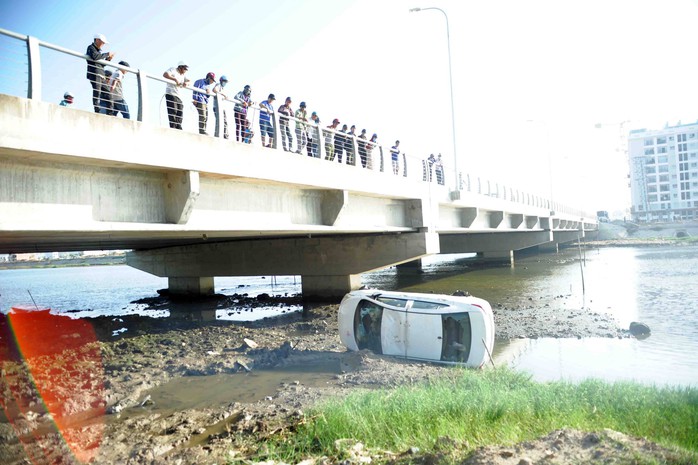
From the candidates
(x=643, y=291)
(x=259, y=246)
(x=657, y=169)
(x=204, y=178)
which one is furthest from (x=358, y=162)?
(x=657, y=169)

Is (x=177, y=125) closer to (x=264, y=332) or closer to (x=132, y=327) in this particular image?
(x=264, y=332)

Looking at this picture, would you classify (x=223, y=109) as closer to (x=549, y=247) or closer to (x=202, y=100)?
(x=202, y=100)

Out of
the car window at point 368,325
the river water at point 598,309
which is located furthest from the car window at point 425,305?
the river water at point 598,309

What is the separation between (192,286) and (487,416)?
2381cm

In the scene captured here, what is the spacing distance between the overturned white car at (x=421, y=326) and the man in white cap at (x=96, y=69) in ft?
22.0

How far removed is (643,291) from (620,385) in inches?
716

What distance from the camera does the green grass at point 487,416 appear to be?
5.76 metres

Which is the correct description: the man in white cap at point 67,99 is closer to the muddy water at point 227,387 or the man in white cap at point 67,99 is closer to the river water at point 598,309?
the muddy water at point 227,387

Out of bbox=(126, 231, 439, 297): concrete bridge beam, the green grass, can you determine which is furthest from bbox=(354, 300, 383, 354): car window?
bbox=(126, 231, 439, 297): concrete bridge beam

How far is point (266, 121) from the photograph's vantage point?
1407 centimetres

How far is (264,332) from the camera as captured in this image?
15.8m

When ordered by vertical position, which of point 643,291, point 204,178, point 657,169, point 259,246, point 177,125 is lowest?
point 643,291

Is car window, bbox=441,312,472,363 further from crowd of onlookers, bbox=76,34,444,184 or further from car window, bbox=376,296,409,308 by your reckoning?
crowd of onlookers, bbox=76,34,444,184

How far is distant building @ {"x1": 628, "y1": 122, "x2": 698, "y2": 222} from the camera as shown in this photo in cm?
11212
